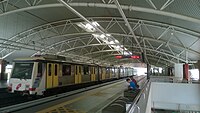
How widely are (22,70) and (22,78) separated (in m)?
0.72

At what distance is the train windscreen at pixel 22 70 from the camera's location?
13453mm

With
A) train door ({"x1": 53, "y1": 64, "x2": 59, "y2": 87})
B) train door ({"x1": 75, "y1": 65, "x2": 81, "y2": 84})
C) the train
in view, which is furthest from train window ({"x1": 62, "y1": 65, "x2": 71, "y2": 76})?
train door ({"x1": 75, "y1": 65, "x2": 81, "y2": 84})

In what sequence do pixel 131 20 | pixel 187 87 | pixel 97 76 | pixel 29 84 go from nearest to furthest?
pixel 29 84
pixel 187 87
pixel 131 20
pixel 97 76

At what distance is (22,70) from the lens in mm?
13914

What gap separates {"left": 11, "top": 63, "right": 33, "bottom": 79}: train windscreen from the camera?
13.5 metres

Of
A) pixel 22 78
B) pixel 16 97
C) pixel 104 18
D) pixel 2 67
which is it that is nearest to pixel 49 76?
pixel 22 78

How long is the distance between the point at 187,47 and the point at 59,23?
1638 centimetres

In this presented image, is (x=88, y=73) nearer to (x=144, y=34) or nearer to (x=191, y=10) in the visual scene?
(x=144, y=34)

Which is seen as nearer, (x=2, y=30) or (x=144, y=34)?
(x=2, y=30)

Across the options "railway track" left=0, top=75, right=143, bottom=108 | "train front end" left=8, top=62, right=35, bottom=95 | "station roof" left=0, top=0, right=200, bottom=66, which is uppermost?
"station roof" left=0, top=0, right=200, bottom=66

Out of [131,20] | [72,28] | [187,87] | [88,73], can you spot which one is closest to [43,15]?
[72,28]

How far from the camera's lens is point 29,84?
42.3 feet

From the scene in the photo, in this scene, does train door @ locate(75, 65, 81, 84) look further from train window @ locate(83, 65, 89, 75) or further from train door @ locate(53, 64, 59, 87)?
train door @ locate(53, 64, 59, 87)

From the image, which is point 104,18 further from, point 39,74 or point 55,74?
point 39,74
